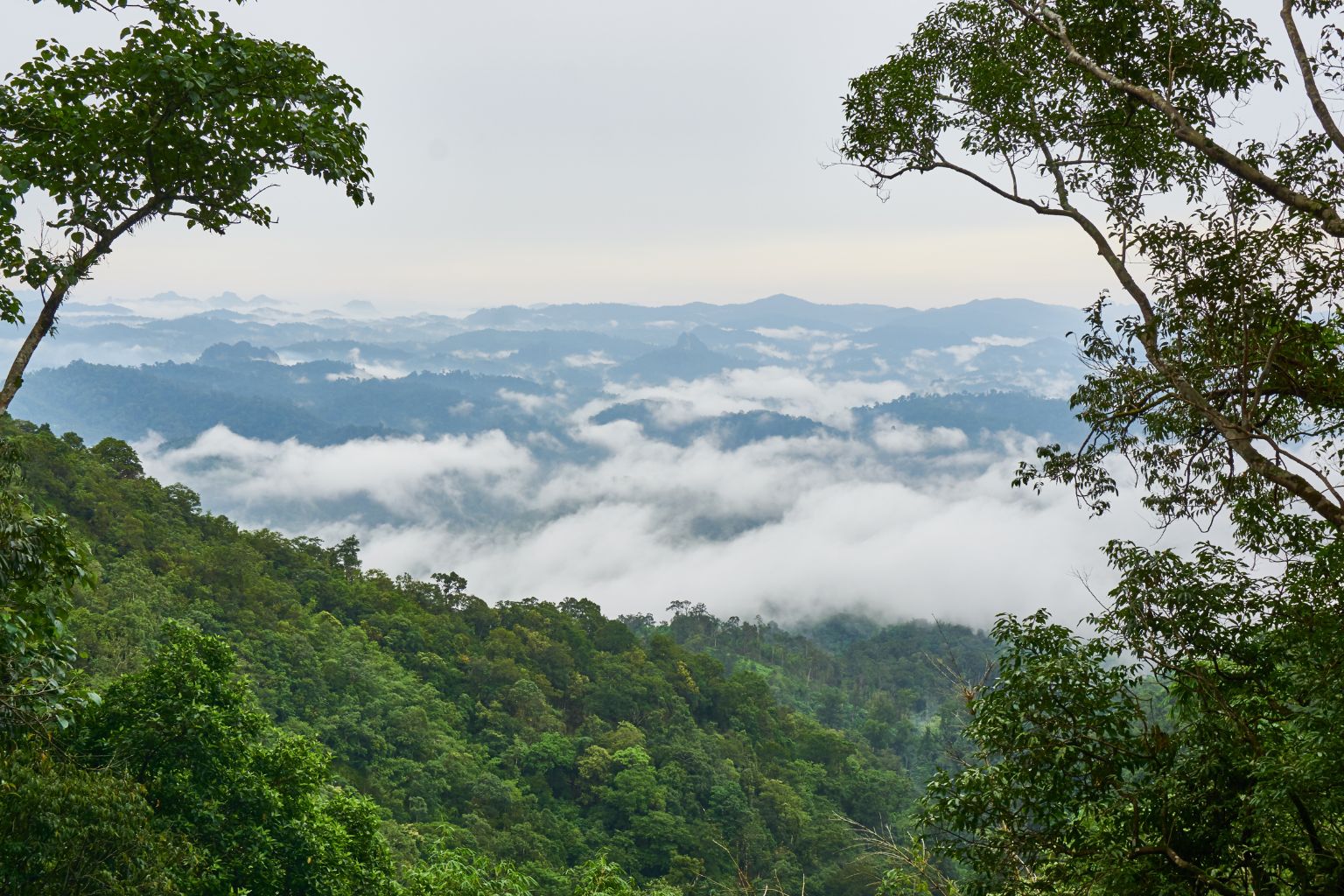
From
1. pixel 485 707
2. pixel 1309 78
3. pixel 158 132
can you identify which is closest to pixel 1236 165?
pixel 1309 78

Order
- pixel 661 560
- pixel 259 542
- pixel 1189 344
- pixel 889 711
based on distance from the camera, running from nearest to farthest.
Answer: pixel 1189 344 < pixel 259 542 < pixel 889 711 < pixel 661 560

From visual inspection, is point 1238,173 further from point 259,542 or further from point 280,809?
point 259,542

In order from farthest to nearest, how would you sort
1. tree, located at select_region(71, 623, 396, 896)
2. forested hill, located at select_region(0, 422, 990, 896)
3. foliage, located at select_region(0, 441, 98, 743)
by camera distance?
1. forested hill, located at select_region(0, 422, 990, 896)
2. tree, located at select_region(71, 623, 396, 896)
3. foliage, located at select_region(0, 441, 98, 743)

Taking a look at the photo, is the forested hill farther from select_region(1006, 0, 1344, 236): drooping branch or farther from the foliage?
select_region(1006, 0, 1344, 236): drooping branch

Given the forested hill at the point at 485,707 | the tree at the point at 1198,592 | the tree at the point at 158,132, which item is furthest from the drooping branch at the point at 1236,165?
the forested hill at the point at 485,707

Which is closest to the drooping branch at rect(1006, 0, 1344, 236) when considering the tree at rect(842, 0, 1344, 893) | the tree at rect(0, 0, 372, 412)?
the tree at rect(842, 0, 1344, 893)

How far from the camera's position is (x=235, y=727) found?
10078mm

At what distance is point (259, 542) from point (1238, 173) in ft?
143

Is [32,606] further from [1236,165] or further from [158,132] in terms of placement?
[1236,165]

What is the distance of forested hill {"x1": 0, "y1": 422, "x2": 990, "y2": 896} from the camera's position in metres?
27.0

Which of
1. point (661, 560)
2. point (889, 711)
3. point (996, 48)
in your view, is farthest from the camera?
point (661, 560)

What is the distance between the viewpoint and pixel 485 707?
37375 mm

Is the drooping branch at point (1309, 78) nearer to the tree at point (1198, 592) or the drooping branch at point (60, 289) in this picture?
the tree at point (1198, 592)

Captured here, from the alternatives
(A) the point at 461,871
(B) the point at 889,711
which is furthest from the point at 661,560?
(A) the point at 461,871
